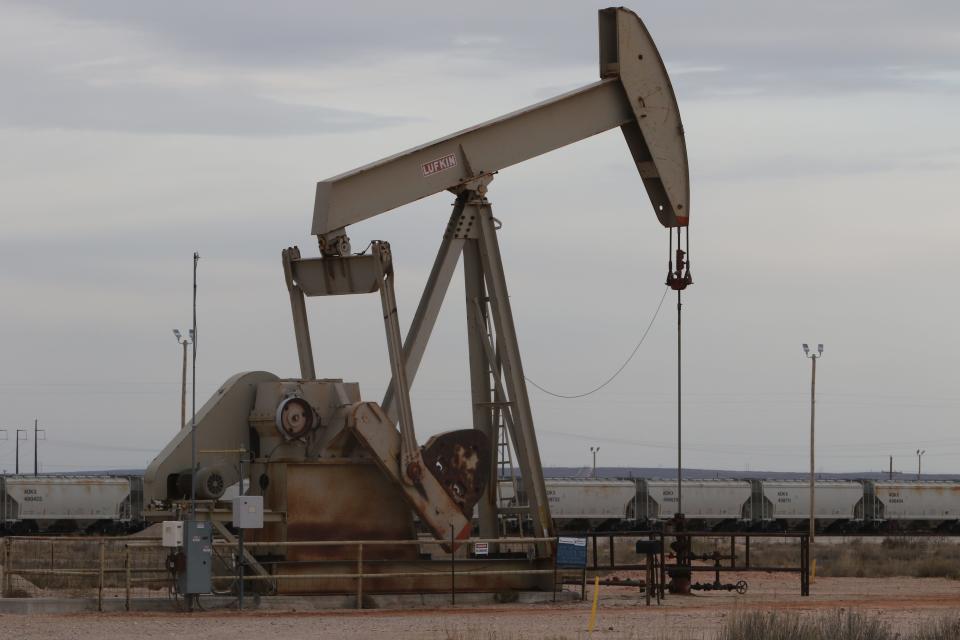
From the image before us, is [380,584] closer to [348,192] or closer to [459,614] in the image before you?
[459,614]

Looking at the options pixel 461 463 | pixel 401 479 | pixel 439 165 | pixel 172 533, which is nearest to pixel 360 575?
pixel 401 479

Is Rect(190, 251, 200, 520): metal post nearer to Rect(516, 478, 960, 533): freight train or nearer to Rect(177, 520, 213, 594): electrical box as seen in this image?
Rect(177, 520, 213, 594): electrical box

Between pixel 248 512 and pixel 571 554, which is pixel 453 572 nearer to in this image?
pixel 571 554

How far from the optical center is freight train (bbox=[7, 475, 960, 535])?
51.5 metres

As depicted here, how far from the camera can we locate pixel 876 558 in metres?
39.6

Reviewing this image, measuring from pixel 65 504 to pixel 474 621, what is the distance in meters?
36.2

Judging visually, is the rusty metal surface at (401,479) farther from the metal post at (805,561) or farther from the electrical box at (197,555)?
the metal post at (805,561)

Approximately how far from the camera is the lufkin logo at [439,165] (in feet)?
67.9

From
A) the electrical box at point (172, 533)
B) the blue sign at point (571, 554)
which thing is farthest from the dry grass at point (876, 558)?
the electrical box at point (172, 533)

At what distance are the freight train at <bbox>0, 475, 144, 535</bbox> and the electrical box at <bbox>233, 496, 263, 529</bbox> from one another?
110ft

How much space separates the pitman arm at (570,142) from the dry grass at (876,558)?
13690 mm

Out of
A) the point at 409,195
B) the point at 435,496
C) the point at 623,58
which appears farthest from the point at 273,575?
the point at 623,58

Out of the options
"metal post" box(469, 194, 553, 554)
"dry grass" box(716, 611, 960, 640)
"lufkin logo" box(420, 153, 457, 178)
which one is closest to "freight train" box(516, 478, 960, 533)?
"metal post" box(469, 194, 553, 554)

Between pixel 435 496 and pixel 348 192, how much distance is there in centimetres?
430
